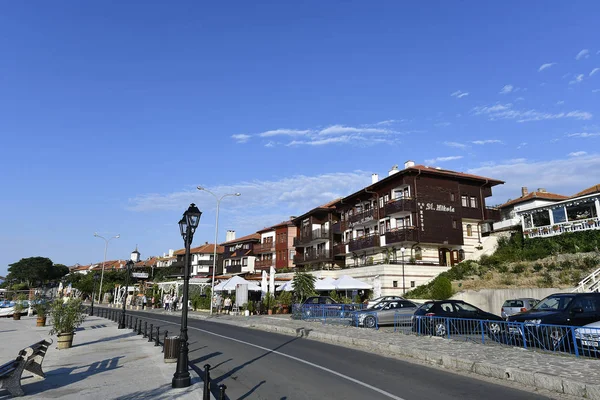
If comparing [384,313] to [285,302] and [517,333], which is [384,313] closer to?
[517,333]

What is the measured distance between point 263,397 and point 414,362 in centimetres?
576

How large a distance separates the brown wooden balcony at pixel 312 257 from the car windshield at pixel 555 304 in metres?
38.2

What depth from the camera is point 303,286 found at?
34938 millimetres

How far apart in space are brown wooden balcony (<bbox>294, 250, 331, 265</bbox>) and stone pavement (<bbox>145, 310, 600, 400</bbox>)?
35.5 meters

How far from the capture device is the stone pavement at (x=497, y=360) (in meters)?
8.03

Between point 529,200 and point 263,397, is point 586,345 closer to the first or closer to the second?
point 263,397

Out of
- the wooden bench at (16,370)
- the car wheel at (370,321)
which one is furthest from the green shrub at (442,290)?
the wooden bench at (16,370)

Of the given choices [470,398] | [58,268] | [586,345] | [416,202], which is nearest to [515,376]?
[470,398]

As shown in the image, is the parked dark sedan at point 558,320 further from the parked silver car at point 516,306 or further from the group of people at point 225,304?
the group of people at point 225,304

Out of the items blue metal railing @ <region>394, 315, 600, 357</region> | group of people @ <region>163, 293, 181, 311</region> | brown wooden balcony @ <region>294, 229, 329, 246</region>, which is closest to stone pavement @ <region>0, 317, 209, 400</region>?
blue metal railing @ <region>394, 315, 600, 357</region>

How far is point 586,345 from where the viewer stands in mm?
10680

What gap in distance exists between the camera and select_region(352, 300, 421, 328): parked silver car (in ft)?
68.7

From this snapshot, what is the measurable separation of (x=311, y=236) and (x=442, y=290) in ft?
86.9

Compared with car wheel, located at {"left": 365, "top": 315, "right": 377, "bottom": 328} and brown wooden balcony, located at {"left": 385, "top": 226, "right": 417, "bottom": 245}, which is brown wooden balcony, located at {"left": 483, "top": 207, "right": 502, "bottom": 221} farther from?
car wheel, located at {"left": 365, "top": 315, "right": 377, "bottom": 328}
